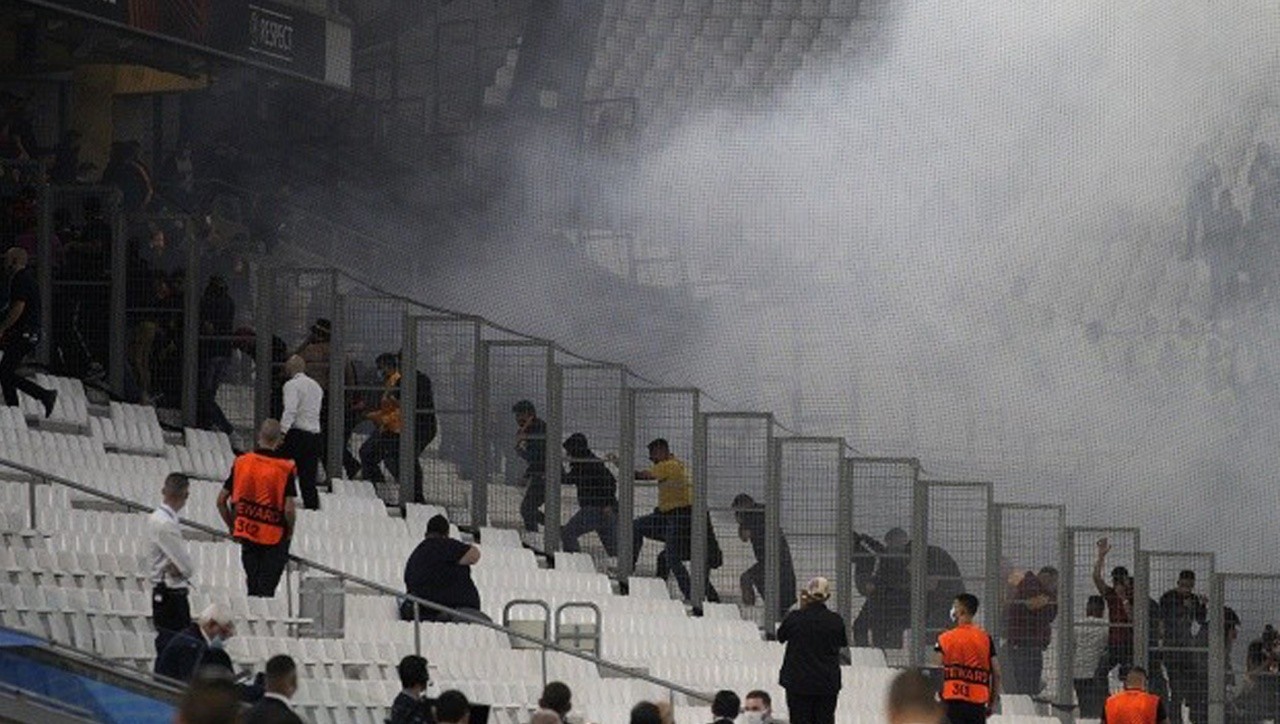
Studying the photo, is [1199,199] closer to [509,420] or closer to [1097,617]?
[1097,617]

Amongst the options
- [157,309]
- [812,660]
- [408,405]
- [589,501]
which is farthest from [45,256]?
[812,660]

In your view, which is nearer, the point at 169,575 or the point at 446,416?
the point at 169,575

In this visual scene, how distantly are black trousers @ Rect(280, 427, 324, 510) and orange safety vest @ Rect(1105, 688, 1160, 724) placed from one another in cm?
597

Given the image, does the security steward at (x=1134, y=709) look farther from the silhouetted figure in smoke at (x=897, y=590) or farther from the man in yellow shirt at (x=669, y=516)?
the man in yellow shirt at (x=669, y=516)

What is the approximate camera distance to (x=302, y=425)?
2170 centimetres

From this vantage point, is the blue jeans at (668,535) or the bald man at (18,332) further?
the blue jeans at (668,535)

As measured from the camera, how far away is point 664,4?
2930cm

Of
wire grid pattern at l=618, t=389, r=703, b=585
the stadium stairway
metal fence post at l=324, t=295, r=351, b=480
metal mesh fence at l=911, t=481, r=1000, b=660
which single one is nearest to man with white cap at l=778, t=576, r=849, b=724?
the stadium stairway

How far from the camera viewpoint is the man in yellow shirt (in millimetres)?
22609

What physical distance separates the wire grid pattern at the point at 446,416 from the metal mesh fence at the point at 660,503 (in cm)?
104

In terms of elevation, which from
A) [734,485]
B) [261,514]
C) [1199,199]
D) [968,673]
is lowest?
[968,673]

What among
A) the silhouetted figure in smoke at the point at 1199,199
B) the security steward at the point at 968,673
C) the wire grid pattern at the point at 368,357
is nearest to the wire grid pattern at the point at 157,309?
the wire grid pattern at the point at 368,357

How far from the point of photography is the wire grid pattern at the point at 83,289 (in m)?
22.5

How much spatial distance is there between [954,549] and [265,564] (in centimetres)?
591
